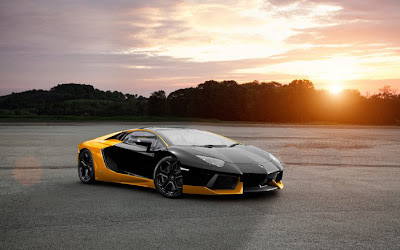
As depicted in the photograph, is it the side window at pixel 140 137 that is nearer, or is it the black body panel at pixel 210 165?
the black body panel at pixel 210 165

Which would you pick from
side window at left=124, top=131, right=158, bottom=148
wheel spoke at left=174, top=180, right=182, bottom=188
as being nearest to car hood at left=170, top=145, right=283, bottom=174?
wheel spoke at left=174, top=180, right=182, bottom=188

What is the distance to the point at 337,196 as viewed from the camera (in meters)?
7.73

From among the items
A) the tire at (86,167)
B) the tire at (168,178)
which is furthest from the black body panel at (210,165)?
the tire at (86,167)

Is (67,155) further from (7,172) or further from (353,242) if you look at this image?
(353,242)

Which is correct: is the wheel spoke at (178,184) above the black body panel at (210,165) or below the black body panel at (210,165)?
below

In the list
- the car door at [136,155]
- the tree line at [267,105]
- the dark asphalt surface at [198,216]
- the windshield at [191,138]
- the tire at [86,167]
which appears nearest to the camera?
the dark asphalt surface at [198,216]

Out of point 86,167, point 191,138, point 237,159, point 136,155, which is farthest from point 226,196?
point 86,167

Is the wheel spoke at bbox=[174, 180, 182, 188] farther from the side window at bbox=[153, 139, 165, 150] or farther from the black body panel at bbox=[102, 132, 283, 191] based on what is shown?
the side window at bbox=[153, 139, 165, 150]

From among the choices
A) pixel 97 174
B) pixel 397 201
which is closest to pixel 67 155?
pixel 97 174

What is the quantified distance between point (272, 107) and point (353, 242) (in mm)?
85078

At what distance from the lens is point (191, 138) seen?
8.47m

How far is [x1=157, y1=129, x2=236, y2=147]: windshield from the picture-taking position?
8.17m

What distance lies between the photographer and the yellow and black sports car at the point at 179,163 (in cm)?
727

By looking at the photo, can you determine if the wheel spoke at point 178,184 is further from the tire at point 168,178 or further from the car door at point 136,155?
the car door at point 136,155
